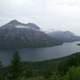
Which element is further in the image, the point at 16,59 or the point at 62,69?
the point at 62,69

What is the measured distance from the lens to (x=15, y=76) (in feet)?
148

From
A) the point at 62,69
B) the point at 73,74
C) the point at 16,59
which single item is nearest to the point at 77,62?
the point at 62,69

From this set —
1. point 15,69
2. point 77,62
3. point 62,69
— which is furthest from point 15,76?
point 77,62

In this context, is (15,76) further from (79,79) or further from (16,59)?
(79,79)

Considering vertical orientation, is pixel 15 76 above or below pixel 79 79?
below

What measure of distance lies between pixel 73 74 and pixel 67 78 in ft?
2.75

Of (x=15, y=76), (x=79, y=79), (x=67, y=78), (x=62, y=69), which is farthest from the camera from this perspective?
(x=62, y=69)

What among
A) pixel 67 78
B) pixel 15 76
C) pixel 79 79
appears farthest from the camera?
pixel 15 76

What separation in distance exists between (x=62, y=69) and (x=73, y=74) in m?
30.6

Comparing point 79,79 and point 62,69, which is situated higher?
point 79,79

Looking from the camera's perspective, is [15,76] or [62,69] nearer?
[15,76]

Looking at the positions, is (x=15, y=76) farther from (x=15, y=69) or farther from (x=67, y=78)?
(x=67, y=78)

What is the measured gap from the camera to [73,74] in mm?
22281

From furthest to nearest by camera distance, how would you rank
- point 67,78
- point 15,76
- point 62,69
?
1. point 62,69
2. point 15,76
3. point 67,78
